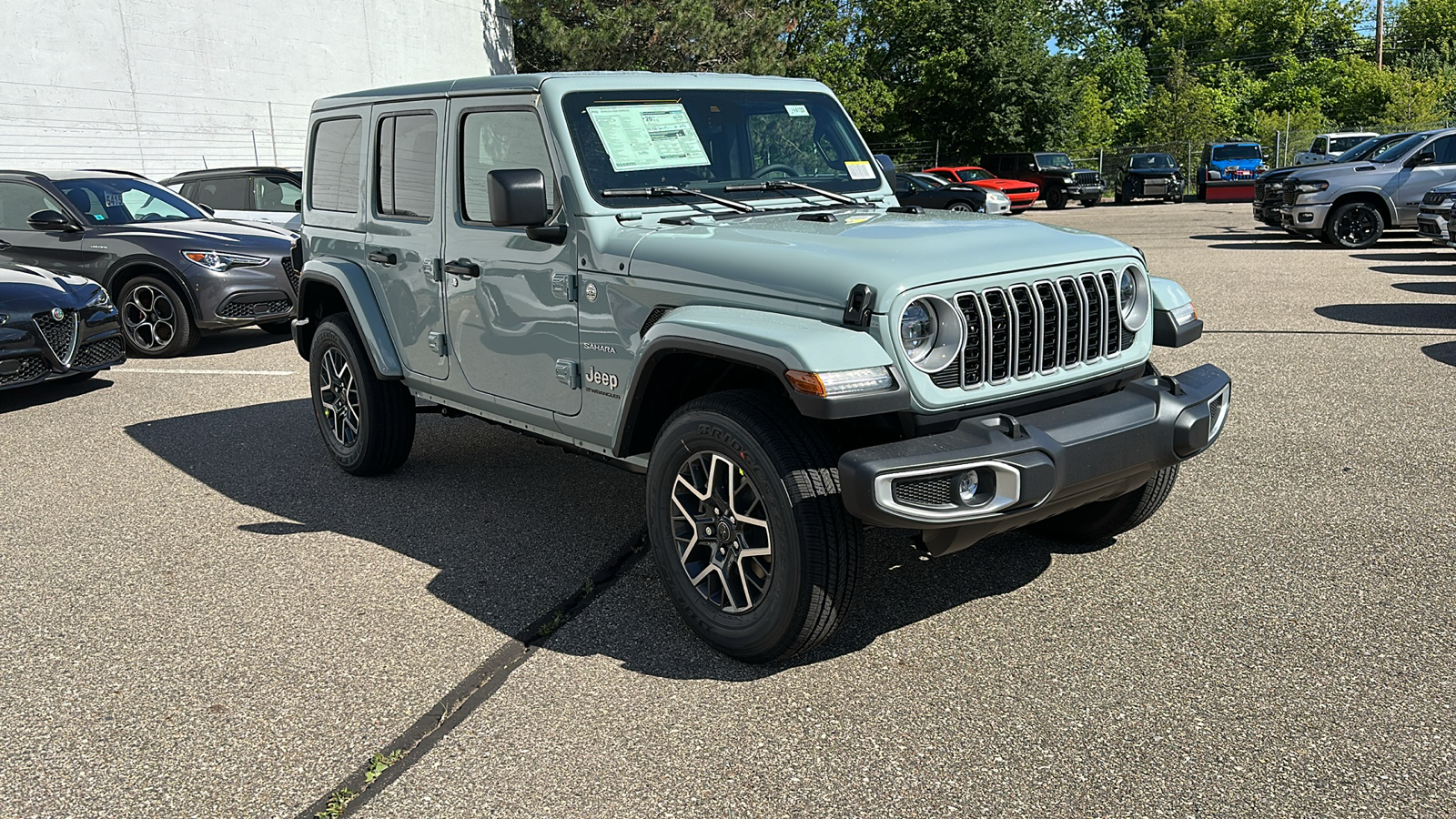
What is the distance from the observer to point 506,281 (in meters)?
4.85

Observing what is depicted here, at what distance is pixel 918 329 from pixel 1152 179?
115ft

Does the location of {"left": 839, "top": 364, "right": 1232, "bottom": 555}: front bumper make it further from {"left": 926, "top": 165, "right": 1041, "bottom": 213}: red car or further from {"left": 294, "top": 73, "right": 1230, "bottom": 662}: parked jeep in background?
{"left": 926, "top": 165, "right": 1041, "bottom": 213}: red car

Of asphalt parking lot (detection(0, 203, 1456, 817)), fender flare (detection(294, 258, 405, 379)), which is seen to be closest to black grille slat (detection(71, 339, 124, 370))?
asphalt parking lot (detection(0, 203, 1456, 817))

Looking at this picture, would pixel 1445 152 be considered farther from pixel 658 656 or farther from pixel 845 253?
pixel 658 656

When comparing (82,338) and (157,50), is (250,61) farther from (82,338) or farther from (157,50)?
(82,338)

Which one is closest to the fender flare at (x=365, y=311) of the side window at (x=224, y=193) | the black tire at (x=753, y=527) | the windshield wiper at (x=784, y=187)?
the windshield wiper at (x=784, y=187)

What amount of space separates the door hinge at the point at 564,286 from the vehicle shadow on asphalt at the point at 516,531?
1.11 m

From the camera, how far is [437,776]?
3.28 m

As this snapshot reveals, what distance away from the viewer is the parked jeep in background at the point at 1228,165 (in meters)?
34.1

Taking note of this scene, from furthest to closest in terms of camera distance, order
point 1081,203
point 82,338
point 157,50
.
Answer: point 1081,203 < point 157,50 < point 82,338

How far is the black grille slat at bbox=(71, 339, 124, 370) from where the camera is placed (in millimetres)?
8859

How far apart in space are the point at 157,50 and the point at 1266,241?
19428 mm

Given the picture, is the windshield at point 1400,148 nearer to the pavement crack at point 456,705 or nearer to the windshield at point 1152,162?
the pavement crack at point 456,705

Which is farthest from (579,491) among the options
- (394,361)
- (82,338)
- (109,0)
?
(109,0)
